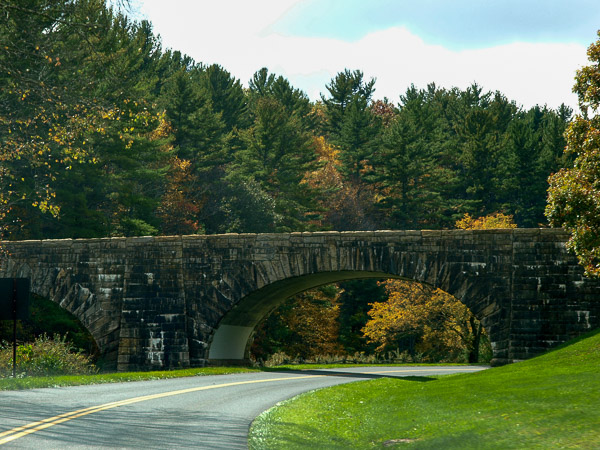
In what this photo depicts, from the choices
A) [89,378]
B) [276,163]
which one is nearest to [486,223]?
[276,163]

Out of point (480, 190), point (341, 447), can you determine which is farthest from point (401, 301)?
point (341, 447)

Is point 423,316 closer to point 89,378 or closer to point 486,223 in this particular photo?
point 486,223

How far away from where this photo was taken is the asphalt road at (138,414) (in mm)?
10805

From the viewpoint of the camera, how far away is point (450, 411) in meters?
13.1

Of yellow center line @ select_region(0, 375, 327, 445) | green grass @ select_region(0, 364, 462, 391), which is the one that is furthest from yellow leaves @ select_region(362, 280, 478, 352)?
yellow center line @ select_region(0, 375, 327, 445)

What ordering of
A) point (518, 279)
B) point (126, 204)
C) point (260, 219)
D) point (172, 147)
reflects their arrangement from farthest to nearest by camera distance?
point (172, 147)
point (260, 219)
point (126, 204)
point (518, 279)

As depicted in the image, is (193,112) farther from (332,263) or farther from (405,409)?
(405,409)

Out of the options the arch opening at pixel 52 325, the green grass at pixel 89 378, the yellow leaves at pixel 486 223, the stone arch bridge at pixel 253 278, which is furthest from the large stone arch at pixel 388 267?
the yellow leaves at pixel 486 223

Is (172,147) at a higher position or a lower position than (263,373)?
higher

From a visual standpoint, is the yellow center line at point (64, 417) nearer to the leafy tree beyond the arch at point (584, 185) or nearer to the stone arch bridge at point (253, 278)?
the stone arch bridge at point (253, 278)

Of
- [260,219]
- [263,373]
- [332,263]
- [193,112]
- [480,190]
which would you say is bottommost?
[263,373]

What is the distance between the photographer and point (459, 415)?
12.4 metres

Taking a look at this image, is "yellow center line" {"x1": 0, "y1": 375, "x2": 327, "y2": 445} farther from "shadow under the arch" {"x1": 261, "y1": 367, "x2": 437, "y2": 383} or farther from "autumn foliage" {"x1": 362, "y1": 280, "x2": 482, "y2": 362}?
"autumn foliage" {"x1": 362, "y1": 280, "x2": 482, "y2": 362}

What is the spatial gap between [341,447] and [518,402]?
3536mm
